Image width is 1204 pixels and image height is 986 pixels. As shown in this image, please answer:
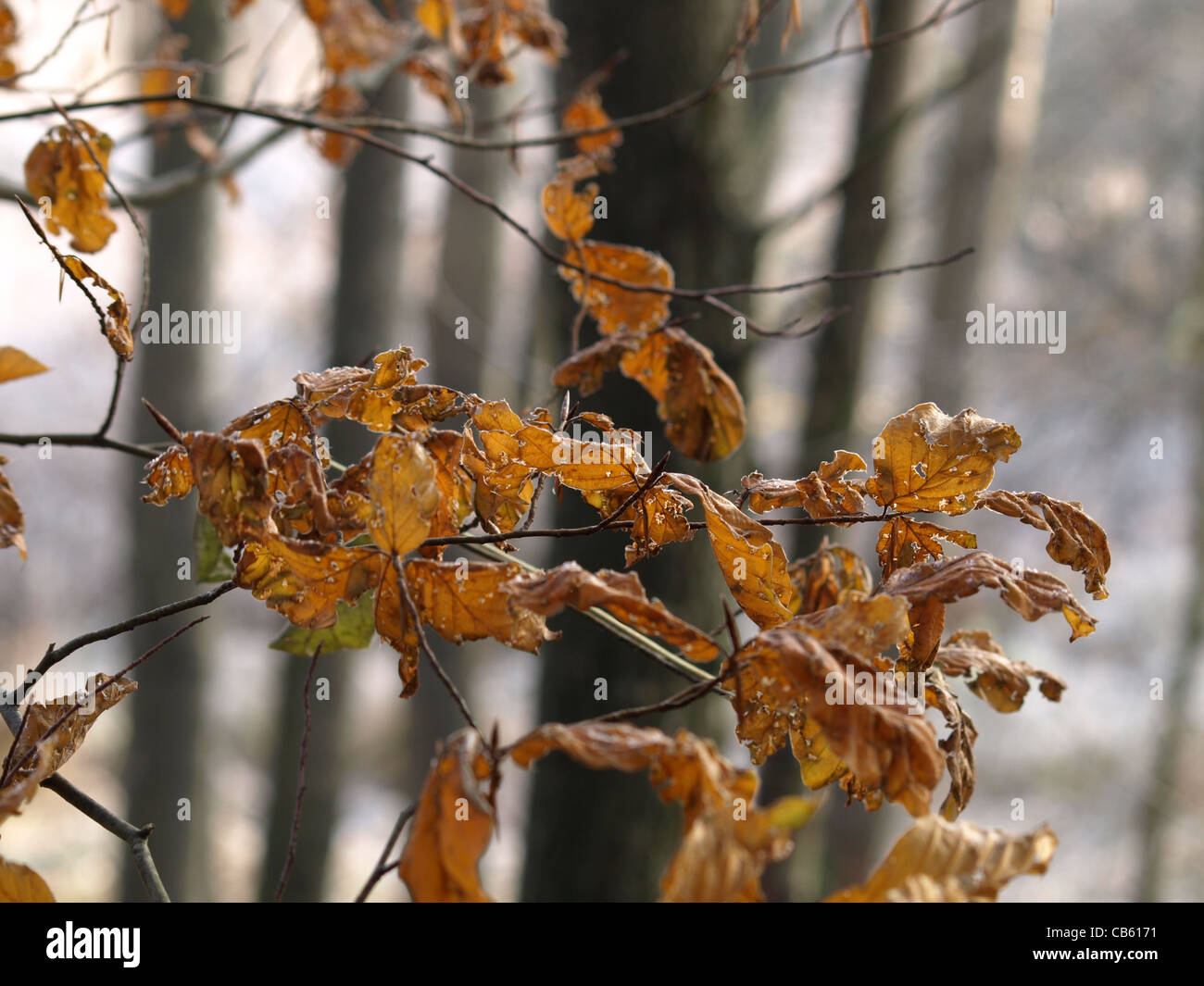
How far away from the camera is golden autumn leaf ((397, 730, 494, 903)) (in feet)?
1.75

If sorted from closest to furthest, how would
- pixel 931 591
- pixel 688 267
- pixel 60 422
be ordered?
pixel 931 591, pixel 688 267, pixel 60 422

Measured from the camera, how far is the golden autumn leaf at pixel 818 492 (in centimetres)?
88

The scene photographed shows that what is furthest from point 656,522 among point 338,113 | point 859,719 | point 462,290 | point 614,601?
point 462,290

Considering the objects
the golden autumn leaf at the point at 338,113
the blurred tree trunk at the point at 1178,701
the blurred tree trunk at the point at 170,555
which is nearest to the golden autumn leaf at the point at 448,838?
the golden autumn leaf at the point at 338,113

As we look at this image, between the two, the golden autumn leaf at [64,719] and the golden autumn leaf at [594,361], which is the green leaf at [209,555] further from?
the golden autumn leaf at [594,361]

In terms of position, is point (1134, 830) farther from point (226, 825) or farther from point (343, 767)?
point (226, 825)

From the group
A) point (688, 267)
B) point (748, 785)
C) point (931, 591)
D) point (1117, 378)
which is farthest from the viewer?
point (1117, 378)

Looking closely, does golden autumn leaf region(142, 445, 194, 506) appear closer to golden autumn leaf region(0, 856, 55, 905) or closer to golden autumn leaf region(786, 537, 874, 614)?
golden autumn leaf region(0, 856, 55, 905)

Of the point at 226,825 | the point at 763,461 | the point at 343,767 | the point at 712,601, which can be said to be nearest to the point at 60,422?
the point at 226,825

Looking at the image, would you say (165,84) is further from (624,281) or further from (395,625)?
(395,625)

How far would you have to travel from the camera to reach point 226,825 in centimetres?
911

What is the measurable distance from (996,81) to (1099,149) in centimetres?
617

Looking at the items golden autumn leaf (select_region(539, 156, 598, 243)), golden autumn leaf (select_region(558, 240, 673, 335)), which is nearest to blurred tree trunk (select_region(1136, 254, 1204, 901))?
golden autumn leaf (select_region(558, 240, 673, 335))

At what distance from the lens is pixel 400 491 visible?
68 cm
